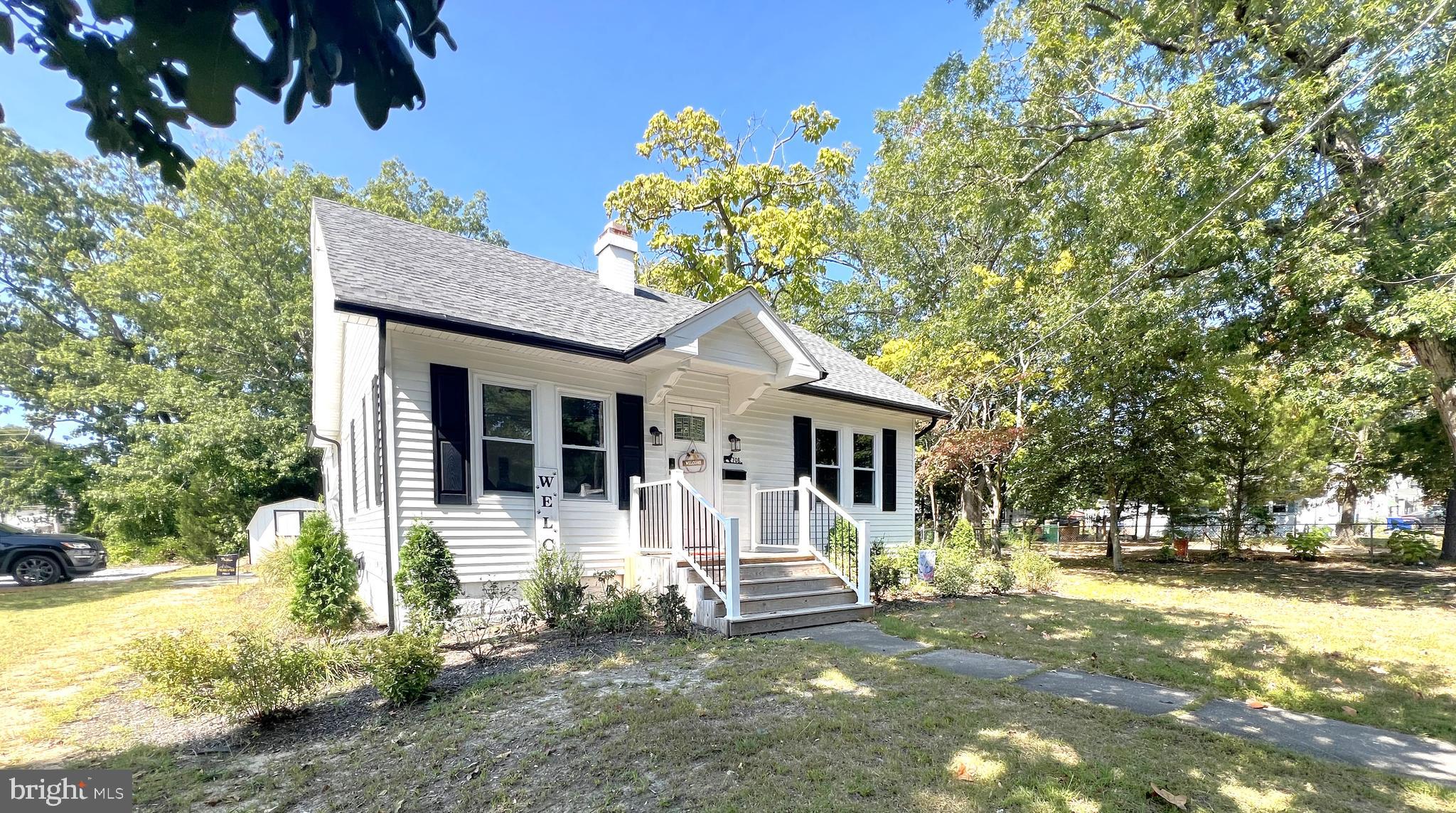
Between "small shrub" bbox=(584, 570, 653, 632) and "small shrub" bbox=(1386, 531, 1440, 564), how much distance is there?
61.4 feet

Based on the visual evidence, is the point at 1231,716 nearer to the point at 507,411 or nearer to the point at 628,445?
the point at 628,445

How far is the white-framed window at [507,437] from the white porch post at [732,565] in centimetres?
255

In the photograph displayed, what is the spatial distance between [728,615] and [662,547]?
1.52m

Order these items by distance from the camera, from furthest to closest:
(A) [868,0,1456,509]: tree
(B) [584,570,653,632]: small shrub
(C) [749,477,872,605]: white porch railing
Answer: (C) [749,477,872,605]: white porch railing
(A) [868,0,1456,509]: tree
(B) [584,570,653,632]: small shrub

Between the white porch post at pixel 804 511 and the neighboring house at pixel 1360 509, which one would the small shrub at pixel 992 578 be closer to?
the white porch post at pixel 804 511

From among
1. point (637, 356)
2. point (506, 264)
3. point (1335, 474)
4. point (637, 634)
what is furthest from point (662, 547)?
point (1335, 474)

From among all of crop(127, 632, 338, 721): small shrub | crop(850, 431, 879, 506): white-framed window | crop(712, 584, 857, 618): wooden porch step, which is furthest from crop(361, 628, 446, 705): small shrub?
crop(850, 431, 879, 506): white-framed window

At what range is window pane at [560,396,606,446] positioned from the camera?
24.8ft

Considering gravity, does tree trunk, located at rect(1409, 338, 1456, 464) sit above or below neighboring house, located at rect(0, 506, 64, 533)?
above

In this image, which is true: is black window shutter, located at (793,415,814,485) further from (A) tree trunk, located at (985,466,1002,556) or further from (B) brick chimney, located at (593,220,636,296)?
(A) tree trunk, located at (985,466,1002,556)

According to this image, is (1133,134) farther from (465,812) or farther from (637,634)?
(465,812)

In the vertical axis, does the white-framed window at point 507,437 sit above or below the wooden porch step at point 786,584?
→ above

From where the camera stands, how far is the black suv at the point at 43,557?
11398mm

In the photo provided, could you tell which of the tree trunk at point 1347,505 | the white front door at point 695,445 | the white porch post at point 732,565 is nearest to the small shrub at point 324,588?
the white front door at point 695,445
